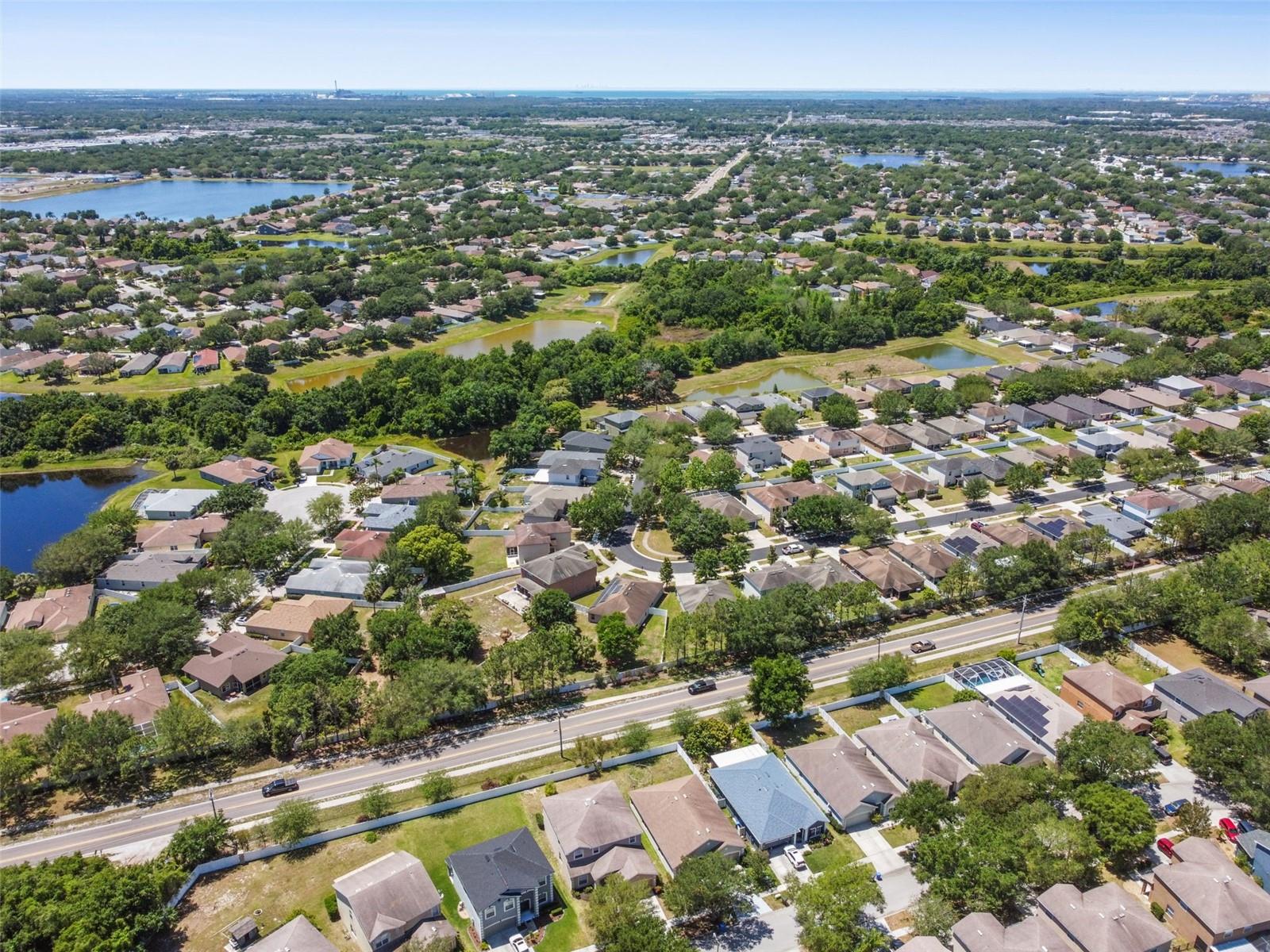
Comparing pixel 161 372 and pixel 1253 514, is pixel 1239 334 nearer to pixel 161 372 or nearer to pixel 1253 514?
pixel 1253 514

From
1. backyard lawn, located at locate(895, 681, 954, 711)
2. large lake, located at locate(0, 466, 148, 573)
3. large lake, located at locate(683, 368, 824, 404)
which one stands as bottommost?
backyard lawn, located at locate(895, 681, 954, 711)

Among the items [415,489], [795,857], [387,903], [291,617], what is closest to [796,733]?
[795,857]

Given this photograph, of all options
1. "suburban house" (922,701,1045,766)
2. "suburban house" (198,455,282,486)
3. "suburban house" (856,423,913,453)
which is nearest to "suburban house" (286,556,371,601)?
"suburban house" (198,455,282,486)

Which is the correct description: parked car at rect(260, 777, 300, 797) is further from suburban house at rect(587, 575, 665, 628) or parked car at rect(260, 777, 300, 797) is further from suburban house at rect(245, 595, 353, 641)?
suburban house at rect(587, 575, 665, 628)

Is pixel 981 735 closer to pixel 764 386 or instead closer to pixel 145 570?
pixel 145 570

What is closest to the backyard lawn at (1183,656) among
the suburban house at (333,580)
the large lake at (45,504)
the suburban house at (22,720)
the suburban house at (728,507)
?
the suburban house at (728,507)

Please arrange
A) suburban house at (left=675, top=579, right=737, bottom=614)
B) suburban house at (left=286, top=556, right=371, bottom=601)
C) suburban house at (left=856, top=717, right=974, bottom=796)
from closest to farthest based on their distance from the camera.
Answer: suburban house at (left=856, top=717, right=974, bottom=796), suburban house at (left=675, top=579, right=737, bottom=614), suburban house at (left=286, top=556, right=371, bottom=601)

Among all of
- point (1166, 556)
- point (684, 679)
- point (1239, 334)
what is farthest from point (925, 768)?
point (1239, 334)
